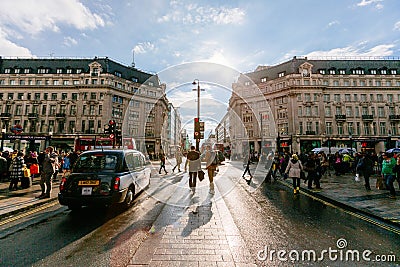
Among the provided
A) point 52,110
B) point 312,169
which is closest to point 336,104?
point 312,169

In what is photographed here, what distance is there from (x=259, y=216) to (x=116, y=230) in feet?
11.9

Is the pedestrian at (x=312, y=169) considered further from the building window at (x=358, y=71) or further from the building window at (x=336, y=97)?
the building window at (x=358, y=71)

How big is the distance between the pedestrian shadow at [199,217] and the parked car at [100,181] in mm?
2035

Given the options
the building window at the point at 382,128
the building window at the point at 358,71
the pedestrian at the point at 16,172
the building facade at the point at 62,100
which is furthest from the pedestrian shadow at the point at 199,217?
the building window at the point at 358,71

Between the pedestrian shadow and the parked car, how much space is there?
2.03 m

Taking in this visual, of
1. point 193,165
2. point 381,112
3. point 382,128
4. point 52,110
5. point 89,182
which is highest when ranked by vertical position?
point 52,110

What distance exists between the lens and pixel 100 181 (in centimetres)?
554

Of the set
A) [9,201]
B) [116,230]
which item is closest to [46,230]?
[116,230]

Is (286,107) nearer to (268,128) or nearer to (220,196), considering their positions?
(268,128)

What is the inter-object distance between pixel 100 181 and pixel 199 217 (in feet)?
9.07

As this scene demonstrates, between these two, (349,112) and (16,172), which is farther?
(349,112)

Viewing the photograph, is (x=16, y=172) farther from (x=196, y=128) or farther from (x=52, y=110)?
A: (x=52, y=110)

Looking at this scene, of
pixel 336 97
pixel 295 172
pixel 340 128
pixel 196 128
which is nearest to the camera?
pixel 295 172

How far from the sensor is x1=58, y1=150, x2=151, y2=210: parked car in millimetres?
5453
